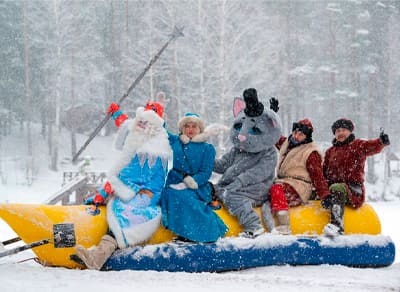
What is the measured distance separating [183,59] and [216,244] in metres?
19.5

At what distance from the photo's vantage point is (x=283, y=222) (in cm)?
486

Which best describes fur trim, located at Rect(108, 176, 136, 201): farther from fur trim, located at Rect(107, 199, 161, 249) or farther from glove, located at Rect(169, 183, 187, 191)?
glove, located at Rect(169, 183, 187, 191)

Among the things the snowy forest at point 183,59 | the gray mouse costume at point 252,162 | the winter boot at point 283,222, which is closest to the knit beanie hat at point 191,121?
the gray mouse costume at point 252,162

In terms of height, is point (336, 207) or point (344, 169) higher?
point (344, 169)

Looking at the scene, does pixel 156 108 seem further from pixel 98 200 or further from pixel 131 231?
pixel 131 231

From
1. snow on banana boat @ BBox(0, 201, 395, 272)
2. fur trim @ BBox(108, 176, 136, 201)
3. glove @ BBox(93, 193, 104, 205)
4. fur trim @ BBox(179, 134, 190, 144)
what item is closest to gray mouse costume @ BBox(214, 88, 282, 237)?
snow on banana boat @ BBox(0, 201, 395, 272)

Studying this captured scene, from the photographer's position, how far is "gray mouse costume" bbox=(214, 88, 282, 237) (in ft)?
16.0

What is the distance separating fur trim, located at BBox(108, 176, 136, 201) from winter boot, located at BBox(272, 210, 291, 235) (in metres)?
1.53

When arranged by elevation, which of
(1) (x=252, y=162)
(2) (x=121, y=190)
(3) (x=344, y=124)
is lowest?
(2) (x=121, y=190)

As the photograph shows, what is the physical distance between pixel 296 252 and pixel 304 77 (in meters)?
27.8

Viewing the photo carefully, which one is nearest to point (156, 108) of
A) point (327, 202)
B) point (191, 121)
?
point (191, 121)

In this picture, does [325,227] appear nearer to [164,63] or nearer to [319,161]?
[319,161]

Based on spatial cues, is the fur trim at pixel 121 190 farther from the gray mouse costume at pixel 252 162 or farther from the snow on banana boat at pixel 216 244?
the gray mouse costume at pixel 252 162

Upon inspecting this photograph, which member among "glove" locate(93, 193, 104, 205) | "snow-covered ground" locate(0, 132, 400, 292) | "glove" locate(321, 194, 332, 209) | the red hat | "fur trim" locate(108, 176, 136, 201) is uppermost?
the red hat
